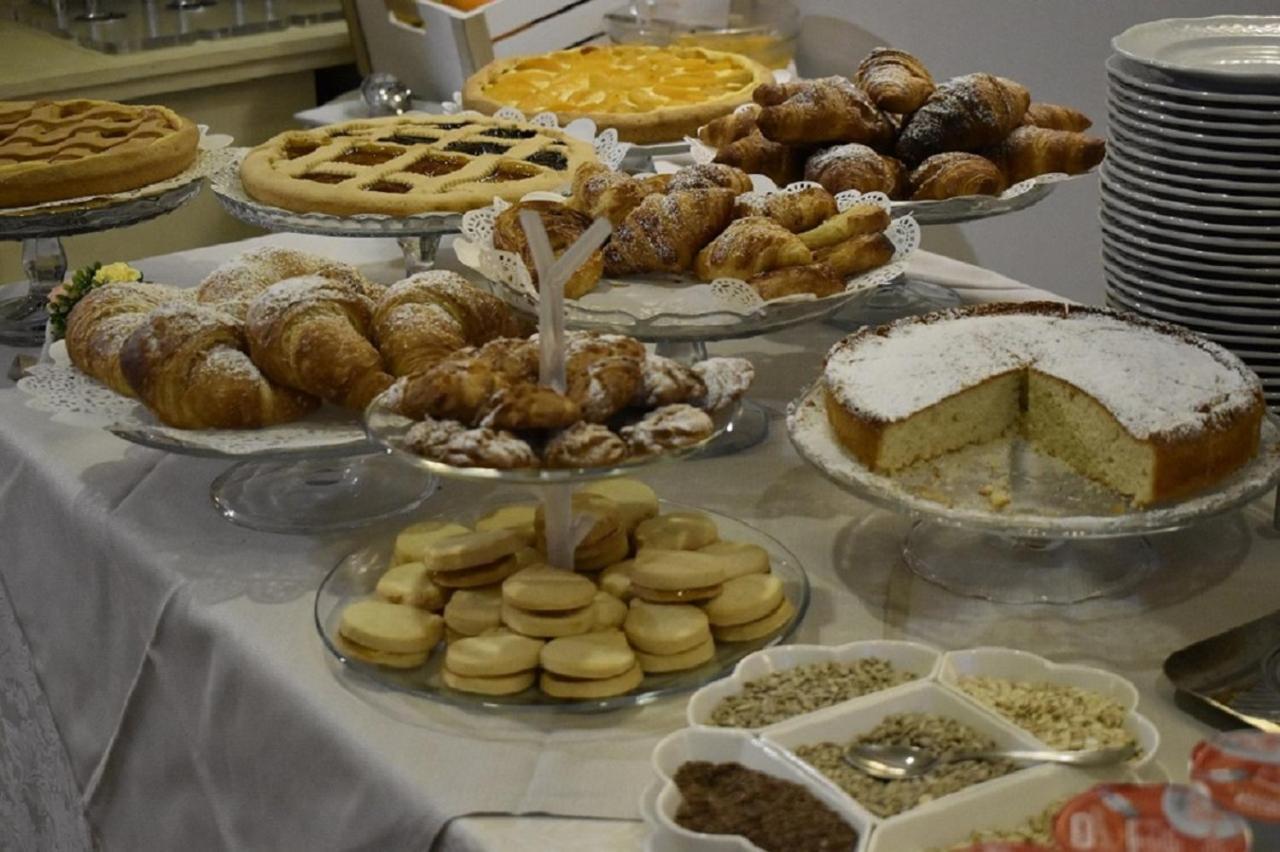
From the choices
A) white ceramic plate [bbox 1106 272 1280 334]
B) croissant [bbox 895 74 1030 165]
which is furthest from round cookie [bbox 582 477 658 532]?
croissant [bbox 895 74 1030 165]

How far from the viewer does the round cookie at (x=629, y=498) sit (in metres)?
1.16

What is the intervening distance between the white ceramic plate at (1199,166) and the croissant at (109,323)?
0.85 meters

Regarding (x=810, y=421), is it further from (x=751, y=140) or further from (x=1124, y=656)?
(x=751, y=140)

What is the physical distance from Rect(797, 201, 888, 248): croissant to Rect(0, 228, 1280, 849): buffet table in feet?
0.56

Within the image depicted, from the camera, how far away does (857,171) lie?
1.60 m

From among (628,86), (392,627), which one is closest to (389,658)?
(392,627)

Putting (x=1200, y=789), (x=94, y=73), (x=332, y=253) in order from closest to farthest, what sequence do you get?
(x=1200, y=789) < (x=332, y=253) < (x=94, y=73)

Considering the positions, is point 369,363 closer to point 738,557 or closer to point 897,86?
point 738,557

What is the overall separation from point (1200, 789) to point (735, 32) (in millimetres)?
2173

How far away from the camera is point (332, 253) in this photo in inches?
79.7

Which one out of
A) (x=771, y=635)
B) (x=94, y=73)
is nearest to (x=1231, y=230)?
(x=771, y=635)

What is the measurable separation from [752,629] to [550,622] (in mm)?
138

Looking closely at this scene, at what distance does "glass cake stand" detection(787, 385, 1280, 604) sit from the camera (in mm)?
1051

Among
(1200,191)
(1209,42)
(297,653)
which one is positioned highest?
(1209,42)
